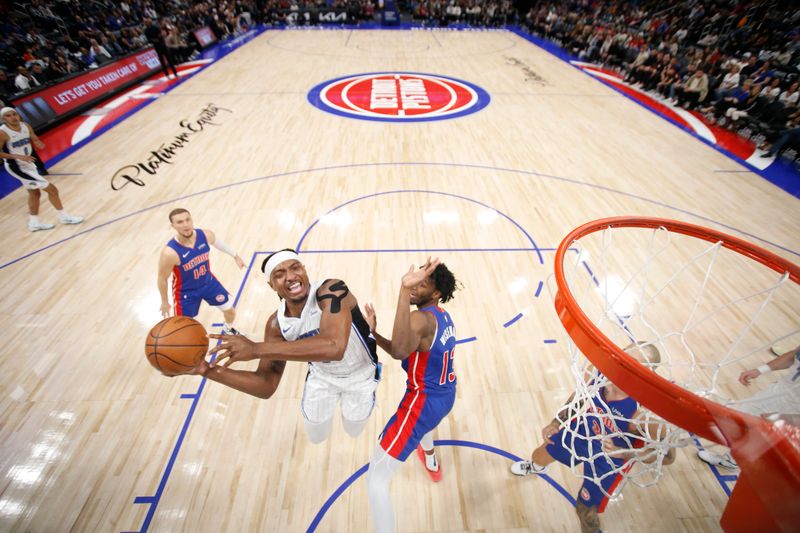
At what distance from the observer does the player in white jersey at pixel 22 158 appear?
4902 millimetres

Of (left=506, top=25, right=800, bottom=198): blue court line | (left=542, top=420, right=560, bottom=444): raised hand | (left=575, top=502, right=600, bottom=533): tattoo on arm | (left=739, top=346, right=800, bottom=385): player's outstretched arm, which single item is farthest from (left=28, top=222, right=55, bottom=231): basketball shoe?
(left=506, top=25, right=800, bottom=198): blue court line

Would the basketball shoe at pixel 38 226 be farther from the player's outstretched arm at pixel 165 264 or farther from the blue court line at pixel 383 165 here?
the player's outstretched arm at pixel 165 264

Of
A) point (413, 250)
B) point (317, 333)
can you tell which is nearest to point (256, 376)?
point (317, 333)

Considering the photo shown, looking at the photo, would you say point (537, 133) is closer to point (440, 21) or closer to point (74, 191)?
point (74, 191)

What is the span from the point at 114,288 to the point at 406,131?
22.2 feet

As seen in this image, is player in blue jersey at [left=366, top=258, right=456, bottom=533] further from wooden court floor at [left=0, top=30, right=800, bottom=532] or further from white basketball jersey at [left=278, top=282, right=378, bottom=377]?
wooden court floor at [left=0, top=30, right=800, bottom=532]

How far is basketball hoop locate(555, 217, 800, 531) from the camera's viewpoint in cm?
107

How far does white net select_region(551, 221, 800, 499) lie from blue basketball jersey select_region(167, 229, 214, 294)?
10.8 ft

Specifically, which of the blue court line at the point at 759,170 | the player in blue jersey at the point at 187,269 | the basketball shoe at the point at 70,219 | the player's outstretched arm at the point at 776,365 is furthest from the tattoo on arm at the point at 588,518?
the blue court line at the point at 759,170

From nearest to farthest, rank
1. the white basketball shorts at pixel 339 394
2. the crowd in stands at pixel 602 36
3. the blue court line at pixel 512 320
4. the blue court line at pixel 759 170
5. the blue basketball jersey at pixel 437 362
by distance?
1. the blue basketball jersey at pixel 437 362
2. the white basketball shorts at pixel 339 394
3. the blue court line at pixel 512 320
4. the blue court line at pixel 759 170
5. the crowd in stands at pixel 602 36

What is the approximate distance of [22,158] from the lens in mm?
4965

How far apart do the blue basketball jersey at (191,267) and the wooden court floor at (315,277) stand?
2.62 feet

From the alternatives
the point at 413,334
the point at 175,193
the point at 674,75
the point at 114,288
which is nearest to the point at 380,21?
the point at 674,75

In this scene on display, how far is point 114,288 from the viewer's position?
460 centimetres
